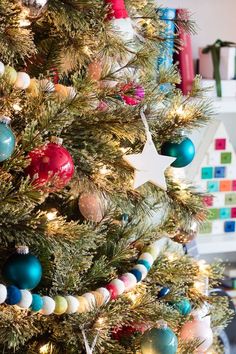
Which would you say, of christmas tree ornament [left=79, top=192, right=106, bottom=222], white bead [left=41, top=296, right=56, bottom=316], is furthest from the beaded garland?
christmas tree ornament [left=79, top=192, right=106, bottom=222]

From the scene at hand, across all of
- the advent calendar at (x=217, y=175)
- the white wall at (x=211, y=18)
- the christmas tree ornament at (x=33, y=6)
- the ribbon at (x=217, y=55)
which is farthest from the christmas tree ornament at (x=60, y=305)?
the white wall at (x=211, y=18)

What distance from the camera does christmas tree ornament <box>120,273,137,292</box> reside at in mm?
986

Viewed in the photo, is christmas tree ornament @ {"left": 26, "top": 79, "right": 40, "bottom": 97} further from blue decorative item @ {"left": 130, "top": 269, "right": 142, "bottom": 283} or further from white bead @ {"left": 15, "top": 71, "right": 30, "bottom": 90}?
blue decorative item @ {"left": 130, "top": 269, "right": 142, "bottom": 283}

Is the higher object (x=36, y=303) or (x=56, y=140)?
(x=56, y=140)

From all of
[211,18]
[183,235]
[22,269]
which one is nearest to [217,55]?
[211,18]

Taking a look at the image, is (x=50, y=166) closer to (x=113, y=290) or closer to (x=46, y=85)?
(x=46, y=85)

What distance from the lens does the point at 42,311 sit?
0.87 m

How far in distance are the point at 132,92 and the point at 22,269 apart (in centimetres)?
30

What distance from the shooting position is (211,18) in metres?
1.94

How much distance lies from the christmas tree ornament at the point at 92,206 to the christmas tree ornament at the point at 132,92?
6.0 inches

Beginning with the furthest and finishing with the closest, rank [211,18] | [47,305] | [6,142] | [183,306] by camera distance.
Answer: [211,18]
[183,306]
[47,305]
[6,142]

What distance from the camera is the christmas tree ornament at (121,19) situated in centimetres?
96

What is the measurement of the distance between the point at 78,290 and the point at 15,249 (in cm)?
13

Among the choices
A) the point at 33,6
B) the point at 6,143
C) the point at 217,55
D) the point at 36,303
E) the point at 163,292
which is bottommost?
the point at 163,292
